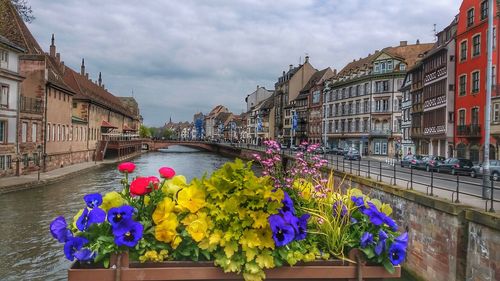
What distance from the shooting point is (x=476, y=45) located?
3394 centimetres

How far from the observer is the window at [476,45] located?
33.5 m

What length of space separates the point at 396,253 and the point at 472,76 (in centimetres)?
3602

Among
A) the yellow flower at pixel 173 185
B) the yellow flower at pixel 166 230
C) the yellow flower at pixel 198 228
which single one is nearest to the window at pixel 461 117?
the yellow flower at pixel 173 185

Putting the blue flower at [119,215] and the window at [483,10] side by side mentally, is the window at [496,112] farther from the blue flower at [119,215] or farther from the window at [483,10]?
the blue flower at [119,215]

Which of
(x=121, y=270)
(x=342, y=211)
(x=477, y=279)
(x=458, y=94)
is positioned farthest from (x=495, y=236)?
(x=458, y=94)

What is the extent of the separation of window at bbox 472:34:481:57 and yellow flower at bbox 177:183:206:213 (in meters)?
36.0

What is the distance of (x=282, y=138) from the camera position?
341ft

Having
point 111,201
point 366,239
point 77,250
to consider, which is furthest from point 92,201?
point 366,239

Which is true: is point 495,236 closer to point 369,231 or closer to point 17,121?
point 369,231

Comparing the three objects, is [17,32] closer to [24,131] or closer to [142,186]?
[24,131]

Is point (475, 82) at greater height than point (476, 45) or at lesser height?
lesser

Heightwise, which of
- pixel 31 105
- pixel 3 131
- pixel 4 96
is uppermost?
pixel 4 96

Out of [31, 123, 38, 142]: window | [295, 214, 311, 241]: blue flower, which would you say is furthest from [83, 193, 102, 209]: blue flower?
[31, 123, 38, 142]: window

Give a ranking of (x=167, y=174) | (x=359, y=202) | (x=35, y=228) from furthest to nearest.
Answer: (x=35, y=228) → (x=167, y=174) → (x=359, y=202)
